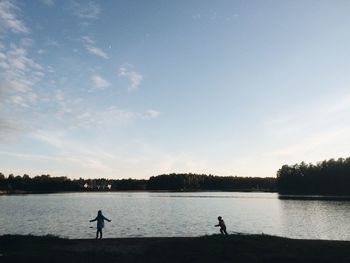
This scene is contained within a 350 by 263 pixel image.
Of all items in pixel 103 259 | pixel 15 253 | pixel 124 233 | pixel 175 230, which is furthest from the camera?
pixel 175 230

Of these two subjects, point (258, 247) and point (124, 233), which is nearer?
point (258, 247)

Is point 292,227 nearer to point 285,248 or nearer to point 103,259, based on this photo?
point 285,248

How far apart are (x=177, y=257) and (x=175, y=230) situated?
102 ft

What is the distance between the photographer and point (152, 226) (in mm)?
62219

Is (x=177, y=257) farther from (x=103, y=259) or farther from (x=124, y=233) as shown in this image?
(x=124, y=233)

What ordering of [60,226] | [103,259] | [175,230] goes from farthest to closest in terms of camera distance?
[60,226] → [175,230] → [103,259]

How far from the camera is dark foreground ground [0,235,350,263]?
25.5 meters

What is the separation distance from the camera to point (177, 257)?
1029 inches

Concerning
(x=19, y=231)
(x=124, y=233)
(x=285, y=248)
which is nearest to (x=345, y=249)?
(x=285, y=248)

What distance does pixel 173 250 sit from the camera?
2850cm

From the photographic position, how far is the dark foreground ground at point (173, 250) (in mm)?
25484

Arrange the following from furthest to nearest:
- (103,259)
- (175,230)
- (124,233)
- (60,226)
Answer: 1. (60,226)
2. (175,230)
3. (124,233)
4. (103,259)

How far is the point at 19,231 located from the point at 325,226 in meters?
45.5

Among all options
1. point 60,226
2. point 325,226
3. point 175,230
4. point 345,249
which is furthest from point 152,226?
point 345,249
